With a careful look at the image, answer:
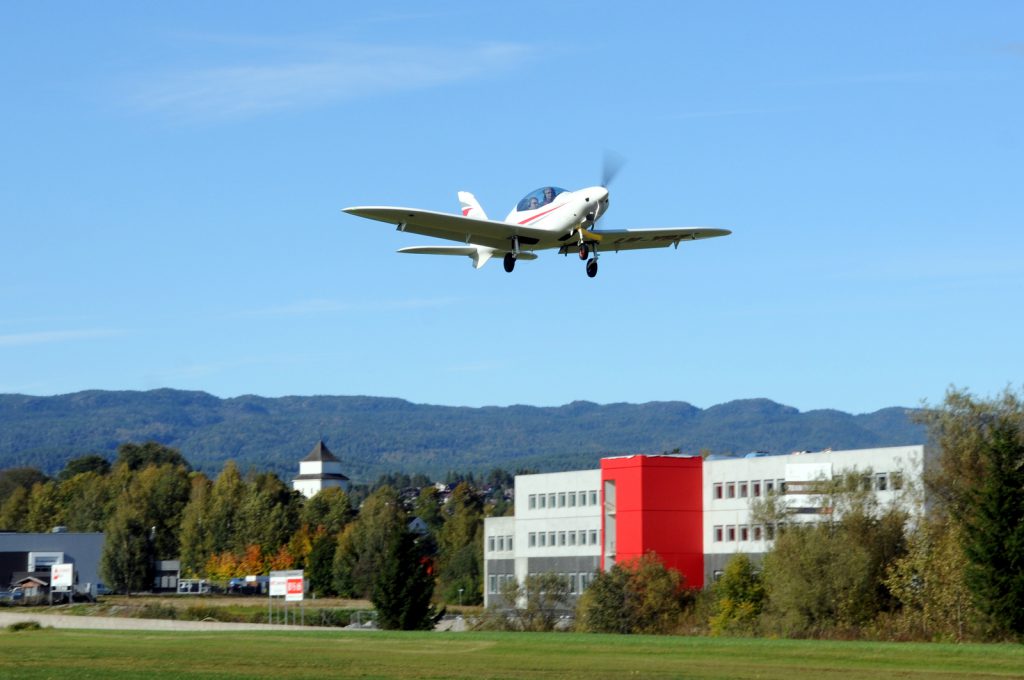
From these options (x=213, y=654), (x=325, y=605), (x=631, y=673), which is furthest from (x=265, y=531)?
(x=631, y=673)

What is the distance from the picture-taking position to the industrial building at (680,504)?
324ft

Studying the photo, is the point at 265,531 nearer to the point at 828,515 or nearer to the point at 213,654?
the point at 828,515

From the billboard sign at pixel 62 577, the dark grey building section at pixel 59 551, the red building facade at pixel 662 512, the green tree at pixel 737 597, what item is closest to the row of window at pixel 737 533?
the red building facade at pixel 662 512

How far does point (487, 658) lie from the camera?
58250 mm

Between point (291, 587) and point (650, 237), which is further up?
point (650, 237)

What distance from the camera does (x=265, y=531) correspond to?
194m

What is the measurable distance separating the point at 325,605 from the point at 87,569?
139 feet

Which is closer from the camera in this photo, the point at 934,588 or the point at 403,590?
the point at 934,588

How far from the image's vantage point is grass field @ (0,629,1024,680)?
4862cm

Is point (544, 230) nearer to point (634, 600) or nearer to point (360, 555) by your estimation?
point (634, 600)

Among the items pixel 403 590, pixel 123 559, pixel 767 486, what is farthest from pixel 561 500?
pixel 123 559

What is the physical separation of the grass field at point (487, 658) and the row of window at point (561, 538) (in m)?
44.2

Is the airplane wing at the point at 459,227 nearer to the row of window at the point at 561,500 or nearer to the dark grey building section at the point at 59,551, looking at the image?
the row of window at the point at 561,500

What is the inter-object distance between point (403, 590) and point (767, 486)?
29.8 meters
